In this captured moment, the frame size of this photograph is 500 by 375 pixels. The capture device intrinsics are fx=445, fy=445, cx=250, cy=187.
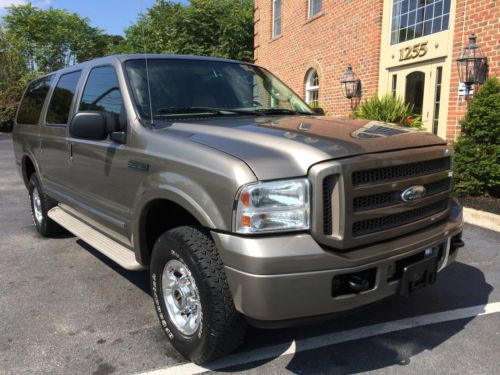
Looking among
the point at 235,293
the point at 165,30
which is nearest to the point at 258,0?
the point at 165,30

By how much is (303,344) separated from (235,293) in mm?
957

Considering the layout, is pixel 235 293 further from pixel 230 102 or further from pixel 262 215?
pixel 230 102

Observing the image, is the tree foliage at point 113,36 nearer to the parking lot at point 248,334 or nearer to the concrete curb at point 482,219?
the parking lot at point 248,334

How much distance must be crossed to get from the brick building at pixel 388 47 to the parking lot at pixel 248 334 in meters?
4.76

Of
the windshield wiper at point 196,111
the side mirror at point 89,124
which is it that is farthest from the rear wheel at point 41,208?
the windshield wiper at point 196,111

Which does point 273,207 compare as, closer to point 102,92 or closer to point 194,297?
point 194,297

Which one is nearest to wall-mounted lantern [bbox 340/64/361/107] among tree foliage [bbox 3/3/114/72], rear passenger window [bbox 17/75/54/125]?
rear passenger window [bbox 17/75/54/125]

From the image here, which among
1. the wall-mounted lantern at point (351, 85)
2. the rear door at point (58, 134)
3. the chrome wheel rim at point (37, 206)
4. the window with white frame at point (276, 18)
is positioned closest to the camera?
the rear door at point (58, 134)

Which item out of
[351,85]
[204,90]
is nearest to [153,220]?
[204,90]

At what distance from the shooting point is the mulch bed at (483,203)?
6.11 m

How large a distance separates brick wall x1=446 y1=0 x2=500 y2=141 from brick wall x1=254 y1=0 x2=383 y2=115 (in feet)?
7.94

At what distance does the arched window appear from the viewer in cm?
Result: 1322

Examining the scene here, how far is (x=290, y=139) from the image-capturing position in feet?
8.08

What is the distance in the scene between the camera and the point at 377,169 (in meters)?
2.41
